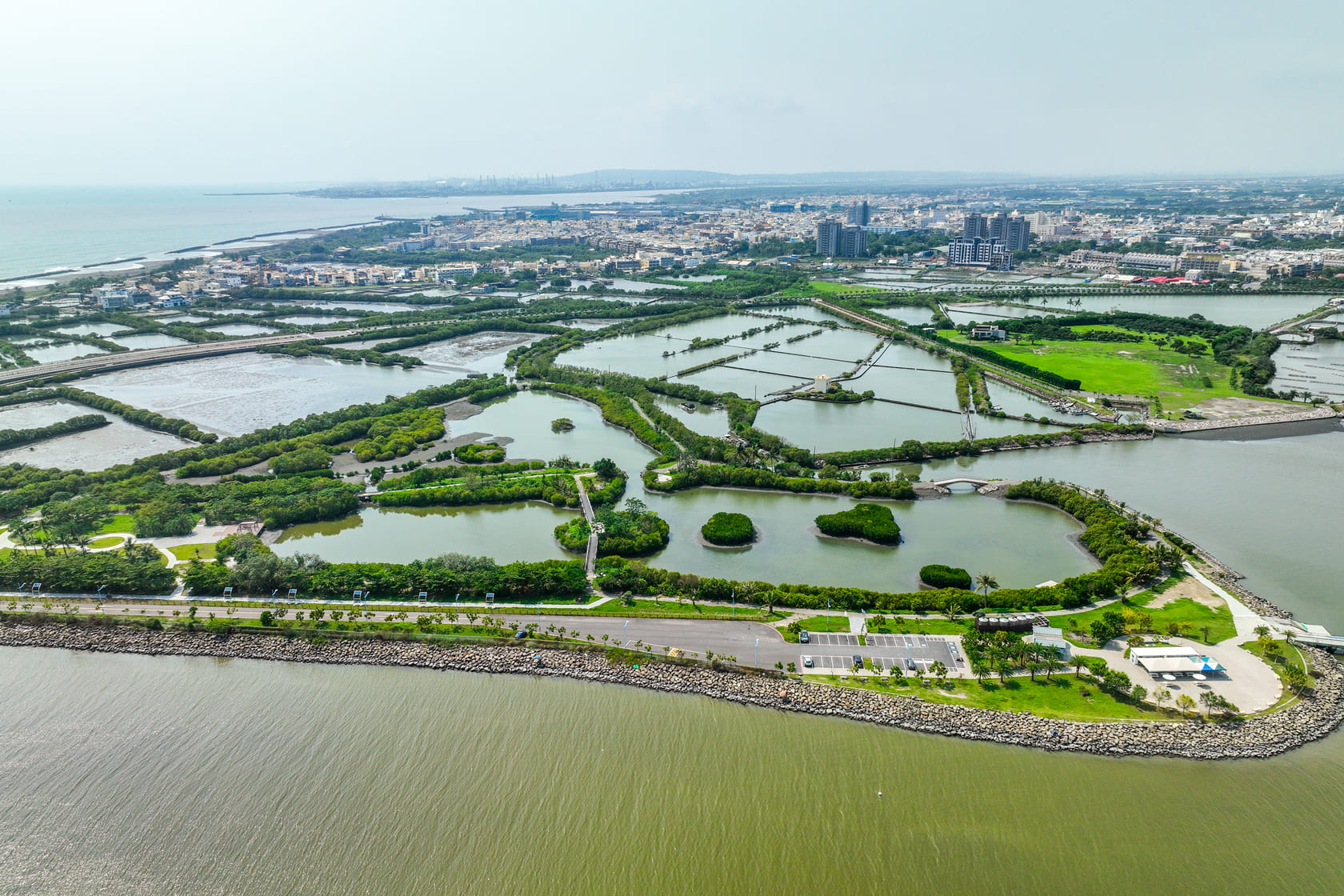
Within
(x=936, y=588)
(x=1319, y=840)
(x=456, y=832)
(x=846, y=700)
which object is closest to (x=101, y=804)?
(x=456, y=832)

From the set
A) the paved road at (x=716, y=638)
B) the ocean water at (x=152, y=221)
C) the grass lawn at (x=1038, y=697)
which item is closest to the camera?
the grass lawn at (x=1038, y=697)

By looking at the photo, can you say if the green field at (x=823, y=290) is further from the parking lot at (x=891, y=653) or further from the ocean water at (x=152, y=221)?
the ocean water at (x=152, y=221)

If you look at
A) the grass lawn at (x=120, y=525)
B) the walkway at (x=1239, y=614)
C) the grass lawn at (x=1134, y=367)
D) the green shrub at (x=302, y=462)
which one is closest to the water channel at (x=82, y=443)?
the green shrub at (x=302, y=462)

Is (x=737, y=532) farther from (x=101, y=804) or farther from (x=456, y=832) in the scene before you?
(x=101, y=804)

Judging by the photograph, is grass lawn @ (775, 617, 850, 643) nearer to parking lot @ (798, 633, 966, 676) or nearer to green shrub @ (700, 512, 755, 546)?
parking lot @ (798, 633, 966, 676)

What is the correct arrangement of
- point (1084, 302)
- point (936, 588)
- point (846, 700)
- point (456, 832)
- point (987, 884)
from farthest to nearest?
point (1084, 302), point (936, 588), point (846, 700), point (456, 832), point (987, 884)

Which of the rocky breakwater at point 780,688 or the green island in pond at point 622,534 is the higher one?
the green island in pond at point 622,534
